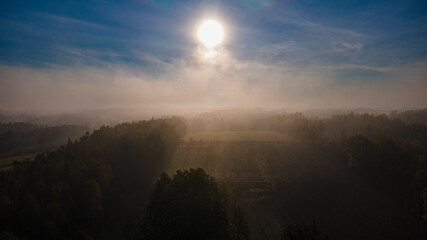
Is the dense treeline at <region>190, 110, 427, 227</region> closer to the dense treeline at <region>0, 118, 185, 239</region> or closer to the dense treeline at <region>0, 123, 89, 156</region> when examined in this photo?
the dense treeline at <region>0, 118, 185, 239</region>

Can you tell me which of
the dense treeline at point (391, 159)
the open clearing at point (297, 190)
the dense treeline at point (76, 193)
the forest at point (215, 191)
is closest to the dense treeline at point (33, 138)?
the dense treeline at point (76, 193)

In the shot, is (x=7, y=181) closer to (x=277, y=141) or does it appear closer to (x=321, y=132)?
(x=277, y=141)

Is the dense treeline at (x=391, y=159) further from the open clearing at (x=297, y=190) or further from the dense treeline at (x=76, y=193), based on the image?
the dense treeline at (x=76, y=193)

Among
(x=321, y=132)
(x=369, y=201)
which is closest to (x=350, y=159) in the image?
(x=369, y=201)

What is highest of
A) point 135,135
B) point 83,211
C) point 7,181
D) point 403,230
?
point 135,135

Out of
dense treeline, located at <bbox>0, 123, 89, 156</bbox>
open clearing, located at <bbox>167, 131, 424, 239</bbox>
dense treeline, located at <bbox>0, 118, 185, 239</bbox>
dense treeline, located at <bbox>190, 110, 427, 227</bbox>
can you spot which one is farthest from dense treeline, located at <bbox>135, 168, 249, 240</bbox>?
dense treeline, located at <bbox>0, 123, 89, 156</bbox>
